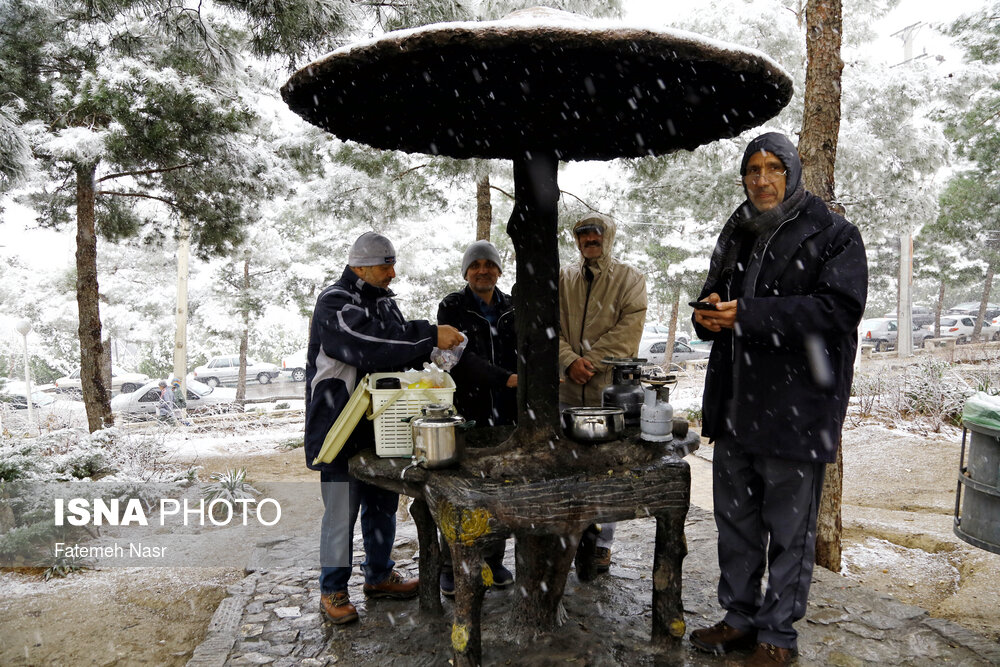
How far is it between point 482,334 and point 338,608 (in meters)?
1.61

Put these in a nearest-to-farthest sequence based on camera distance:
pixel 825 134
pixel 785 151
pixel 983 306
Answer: pixel 785 151
pixel 825 134
pixel 983 306

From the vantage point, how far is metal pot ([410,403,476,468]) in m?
2.53

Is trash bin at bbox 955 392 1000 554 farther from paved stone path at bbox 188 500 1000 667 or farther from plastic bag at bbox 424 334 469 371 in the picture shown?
plastic bag at bbox 424 334 469 371

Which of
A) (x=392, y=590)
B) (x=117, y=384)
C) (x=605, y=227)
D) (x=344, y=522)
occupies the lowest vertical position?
(x=117, y=384)

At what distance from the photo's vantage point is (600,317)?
3646mm

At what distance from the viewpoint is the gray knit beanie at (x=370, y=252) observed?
311 centimetres

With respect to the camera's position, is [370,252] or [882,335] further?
[882,335]

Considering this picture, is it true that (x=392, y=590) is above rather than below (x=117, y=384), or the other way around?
above

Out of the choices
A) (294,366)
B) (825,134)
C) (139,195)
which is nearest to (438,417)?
(825,134)

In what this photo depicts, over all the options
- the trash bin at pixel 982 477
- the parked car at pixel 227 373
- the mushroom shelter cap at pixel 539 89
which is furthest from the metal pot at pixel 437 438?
the parked car at pixel 227 373

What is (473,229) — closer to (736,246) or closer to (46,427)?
(46,427)

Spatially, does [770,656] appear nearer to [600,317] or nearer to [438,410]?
[438,410]

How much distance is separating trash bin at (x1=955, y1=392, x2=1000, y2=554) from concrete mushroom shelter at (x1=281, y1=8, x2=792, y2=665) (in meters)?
1.44

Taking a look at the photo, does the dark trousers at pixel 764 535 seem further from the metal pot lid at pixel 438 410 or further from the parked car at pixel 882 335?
the parked car at pixel 882 335
